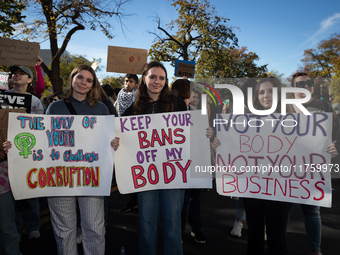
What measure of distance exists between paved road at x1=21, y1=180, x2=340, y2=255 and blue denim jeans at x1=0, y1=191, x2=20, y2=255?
54 centimetres

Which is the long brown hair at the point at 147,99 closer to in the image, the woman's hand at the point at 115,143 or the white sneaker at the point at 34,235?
the woman's hand at the point at 115,143

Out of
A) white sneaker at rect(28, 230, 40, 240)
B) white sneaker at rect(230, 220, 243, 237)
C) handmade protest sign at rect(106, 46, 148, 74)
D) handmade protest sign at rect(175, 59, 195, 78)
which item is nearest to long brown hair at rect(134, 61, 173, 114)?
white sneaker at rect(230, 220, 243, 237)

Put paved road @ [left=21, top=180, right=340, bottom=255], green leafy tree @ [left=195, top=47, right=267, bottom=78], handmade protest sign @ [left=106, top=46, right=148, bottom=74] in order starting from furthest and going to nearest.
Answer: green leafy tree @ [left=195, top=47, right=267, bottom=78], handmade protest sign @ [left=106, top=46, right=148, bottom=74], paved road @ [left=21, top=180, right=340, bottom=255]

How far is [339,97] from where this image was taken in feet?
9.49

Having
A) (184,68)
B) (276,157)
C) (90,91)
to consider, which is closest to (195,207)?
(276,157)

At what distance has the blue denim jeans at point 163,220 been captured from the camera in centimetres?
207

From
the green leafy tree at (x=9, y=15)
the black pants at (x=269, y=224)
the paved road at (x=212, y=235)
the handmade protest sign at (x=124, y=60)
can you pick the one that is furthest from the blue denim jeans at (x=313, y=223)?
the green leafy tree at (x=9, y=15)

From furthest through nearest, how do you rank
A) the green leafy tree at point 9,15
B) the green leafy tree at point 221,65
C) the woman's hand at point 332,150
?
the green leafy tree at point 221,65 < the green leafy tree at point 9,15 < the woman's hand at point 332,150

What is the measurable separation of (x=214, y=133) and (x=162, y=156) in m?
0.53

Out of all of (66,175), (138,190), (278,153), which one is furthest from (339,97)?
(66,175)

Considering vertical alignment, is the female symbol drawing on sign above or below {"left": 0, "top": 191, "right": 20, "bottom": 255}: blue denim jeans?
above

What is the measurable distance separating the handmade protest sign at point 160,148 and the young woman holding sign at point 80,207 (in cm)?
17

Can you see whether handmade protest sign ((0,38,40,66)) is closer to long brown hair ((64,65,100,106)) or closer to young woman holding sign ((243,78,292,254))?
long brown hair ((64,65,100,106))

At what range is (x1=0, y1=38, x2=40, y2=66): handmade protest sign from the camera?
9.82ft
